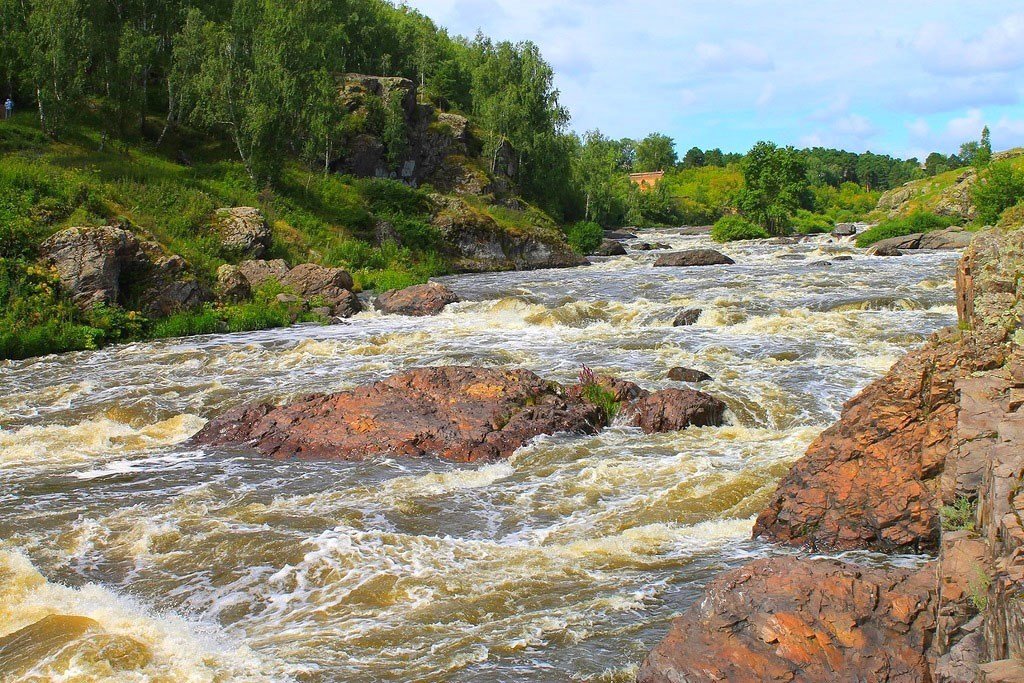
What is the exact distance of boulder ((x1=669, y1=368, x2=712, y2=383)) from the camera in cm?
1488

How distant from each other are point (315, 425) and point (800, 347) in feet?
35.5

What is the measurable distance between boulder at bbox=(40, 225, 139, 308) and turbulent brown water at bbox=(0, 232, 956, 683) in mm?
4276

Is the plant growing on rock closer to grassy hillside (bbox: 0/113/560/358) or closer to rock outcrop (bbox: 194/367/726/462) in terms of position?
rock outcrop (bbox: 194/367/726/462)

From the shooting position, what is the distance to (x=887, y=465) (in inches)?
305

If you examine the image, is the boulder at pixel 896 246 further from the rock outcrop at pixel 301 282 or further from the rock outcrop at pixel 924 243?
the rock outcrop at pixel 301 282

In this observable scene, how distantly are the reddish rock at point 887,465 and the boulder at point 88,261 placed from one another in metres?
20.2

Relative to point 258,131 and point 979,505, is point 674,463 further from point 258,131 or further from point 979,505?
point 258,131

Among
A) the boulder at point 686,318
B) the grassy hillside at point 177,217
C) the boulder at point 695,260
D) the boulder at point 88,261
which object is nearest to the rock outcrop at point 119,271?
the boulder at point 88,261

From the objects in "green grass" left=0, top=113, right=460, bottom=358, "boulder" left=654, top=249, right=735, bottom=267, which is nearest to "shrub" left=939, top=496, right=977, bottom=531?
"green grass" left=0, top=113, right=460, bottom=358

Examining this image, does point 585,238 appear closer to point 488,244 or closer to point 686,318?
point 488,244

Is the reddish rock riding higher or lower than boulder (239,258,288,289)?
lower

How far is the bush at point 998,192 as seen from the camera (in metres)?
52.0

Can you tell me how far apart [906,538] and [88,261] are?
72.5 ft

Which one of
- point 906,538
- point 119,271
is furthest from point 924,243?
point 906,538
